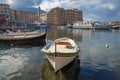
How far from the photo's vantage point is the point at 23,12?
170 meters

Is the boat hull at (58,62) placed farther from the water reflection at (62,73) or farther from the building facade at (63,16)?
the building facade at (63,16)

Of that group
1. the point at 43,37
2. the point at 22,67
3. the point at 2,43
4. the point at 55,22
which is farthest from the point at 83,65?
the point at 55,22

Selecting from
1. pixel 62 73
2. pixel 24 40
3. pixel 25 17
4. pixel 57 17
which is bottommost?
pixel 62 73

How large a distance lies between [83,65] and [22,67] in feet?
20.1

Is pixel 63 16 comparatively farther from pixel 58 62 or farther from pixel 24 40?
pixel 58 62

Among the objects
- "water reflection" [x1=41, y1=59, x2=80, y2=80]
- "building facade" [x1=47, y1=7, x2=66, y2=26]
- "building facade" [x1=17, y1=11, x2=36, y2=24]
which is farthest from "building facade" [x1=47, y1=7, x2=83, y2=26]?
"water reflection" [x1=41, y1=59, x2=80, y2=80]

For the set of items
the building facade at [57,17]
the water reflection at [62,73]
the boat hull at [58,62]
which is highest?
Answer: the building facade at [57,17]

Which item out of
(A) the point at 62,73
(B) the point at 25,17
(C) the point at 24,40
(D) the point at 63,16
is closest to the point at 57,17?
(D) the point at 63,16

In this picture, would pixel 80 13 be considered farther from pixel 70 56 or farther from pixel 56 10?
pixel 70 56

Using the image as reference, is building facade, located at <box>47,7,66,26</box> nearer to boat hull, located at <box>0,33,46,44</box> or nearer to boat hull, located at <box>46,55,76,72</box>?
boat hull, located at <box>0,33,46,44</box>

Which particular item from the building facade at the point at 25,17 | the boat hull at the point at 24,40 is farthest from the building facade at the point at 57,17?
the boat hull at the point at 24,40

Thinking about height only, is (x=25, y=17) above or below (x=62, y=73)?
above

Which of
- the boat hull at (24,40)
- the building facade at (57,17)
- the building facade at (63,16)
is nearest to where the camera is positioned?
the boat hull at (24,40)

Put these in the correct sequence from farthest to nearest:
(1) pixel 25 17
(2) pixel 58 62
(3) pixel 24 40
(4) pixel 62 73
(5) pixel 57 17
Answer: (1) pixel 25 17 < (5) pixel 57 17 < (3) pixel 24 40 < (4) pixel 62 73 < (2) pixel 58 62
